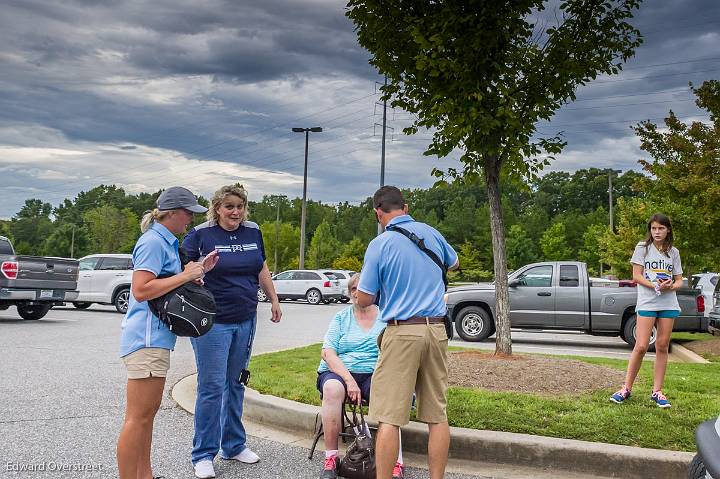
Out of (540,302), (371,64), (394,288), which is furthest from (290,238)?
(394,288)

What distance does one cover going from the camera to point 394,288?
3939 millimetres

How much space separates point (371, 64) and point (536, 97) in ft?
7.51

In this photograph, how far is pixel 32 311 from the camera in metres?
16.6

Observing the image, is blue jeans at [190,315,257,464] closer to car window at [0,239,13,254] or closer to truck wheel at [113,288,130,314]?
car window at [0,239,13,254]

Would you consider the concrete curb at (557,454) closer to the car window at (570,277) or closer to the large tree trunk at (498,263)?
the large tree trunk at (498,263)

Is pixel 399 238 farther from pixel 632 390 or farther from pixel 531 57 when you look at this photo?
pixel 531 57

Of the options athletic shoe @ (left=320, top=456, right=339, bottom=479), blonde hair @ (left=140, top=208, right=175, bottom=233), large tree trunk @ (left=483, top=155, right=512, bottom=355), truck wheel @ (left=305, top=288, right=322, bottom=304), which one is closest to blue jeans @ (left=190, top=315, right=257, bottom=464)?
athletic shoe @ (left=320, top=456, right=339, bottom=479)

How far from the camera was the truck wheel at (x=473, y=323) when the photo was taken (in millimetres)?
14078

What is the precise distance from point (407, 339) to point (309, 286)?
2487 cm

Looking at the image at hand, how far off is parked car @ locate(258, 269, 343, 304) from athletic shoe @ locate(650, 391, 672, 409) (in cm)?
2255

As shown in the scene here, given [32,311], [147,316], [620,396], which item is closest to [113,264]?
[32,311]

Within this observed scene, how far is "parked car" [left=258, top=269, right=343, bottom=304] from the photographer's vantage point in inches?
1114

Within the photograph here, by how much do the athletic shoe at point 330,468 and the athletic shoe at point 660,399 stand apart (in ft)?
10.3

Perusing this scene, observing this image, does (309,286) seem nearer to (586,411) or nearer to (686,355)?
(686,355)
